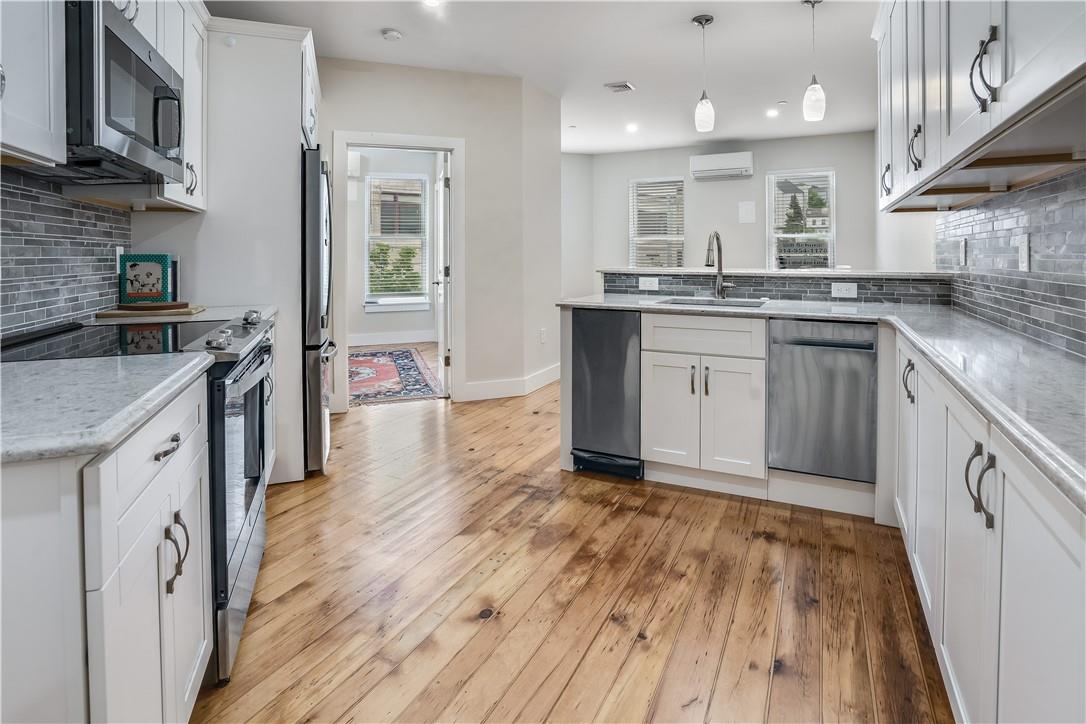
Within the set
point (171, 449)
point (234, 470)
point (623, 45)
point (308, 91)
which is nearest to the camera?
point (171, 449)

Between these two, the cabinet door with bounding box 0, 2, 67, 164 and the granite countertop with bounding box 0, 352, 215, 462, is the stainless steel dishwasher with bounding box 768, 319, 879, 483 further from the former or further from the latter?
the cabinet door with bounding box 0, 2, 67, 164

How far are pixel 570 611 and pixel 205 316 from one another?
1880 millimetres

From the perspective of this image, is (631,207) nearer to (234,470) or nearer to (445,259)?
(445,259)

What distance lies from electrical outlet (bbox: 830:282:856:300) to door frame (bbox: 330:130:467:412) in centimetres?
275

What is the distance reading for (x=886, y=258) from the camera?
6.91 meters

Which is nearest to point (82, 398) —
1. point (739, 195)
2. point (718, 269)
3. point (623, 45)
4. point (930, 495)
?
point (930, 495)

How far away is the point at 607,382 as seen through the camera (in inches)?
126

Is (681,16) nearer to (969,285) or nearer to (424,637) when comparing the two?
(969,285)

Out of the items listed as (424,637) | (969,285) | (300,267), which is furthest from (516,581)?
(969,285)

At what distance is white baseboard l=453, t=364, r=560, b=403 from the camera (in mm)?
5109

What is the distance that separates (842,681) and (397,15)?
12.8 feet

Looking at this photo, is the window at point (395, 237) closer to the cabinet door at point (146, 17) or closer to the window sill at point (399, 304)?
the window sill at point (399, 304)

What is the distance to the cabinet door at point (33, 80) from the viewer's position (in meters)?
1.38

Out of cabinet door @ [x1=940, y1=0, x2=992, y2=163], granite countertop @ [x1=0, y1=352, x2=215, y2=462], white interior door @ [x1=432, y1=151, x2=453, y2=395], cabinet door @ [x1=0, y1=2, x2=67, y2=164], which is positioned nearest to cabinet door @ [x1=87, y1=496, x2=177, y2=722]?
granite countertop @ [x1=0, y1=352, x2=215, y2=462]
